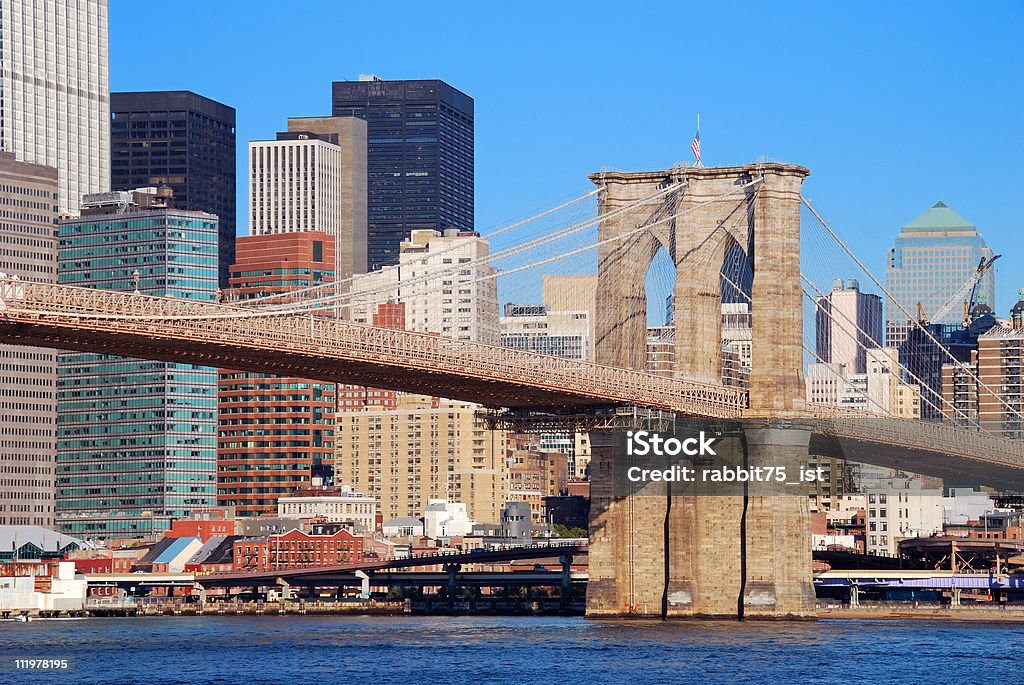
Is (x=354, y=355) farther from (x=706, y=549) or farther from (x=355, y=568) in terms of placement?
(x=355, y=568)

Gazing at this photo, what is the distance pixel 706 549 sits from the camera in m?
85.5

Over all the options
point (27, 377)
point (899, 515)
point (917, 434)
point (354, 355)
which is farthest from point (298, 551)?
point (354, 355)

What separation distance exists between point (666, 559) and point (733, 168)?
49.4ft

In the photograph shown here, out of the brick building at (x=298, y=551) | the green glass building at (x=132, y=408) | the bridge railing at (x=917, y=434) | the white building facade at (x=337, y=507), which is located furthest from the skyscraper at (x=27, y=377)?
the bridge railing at (x=917, y=434)

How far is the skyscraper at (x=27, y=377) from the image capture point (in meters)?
184

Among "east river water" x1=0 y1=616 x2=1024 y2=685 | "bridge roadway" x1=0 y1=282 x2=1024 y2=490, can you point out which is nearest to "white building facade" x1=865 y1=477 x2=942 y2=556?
"east river water" x1=0 y1=616 x2=1024 y2=685

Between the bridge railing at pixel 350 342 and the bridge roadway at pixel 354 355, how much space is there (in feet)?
0.14

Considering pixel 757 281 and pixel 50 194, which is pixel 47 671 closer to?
pixel 757 281

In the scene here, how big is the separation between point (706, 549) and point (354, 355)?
2047 cm

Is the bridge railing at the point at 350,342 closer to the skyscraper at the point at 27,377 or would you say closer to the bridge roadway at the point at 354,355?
the bridge roadway at the point at 354,355

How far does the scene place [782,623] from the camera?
83438 millimetres

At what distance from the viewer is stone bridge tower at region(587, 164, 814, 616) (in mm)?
84562

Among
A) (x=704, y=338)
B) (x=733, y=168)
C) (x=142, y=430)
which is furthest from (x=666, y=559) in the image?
(x=142, y=430)

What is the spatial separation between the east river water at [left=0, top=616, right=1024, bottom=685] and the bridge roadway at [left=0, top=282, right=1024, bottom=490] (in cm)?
809
